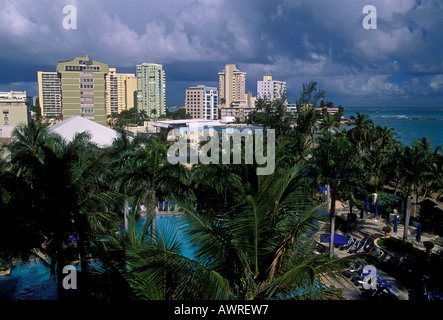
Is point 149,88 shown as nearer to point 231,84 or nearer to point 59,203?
point 231,84

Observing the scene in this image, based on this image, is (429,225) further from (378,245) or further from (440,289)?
(440,289)

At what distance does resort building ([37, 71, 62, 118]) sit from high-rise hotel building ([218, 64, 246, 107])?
70.3 meters

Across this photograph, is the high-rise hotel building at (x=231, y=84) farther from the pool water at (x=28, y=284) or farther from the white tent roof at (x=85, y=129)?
the pool water at (x=28, y=284)

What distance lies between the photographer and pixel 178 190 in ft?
36.0

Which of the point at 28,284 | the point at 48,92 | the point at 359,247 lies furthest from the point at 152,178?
the point at 48,92

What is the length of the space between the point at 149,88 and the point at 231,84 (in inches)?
1955

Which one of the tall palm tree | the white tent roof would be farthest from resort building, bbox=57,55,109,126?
the tall palm tree

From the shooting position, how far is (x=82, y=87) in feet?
234

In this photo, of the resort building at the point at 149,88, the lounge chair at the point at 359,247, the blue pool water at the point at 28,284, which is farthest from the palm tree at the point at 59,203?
the resort building at the point at 149,88

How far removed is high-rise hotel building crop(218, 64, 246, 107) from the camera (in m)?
160

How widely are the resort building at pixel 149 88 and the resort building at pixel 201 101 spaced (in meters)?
10.3

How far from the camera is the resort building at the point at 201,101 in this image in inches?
4761

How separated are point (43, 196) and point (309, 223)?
4981 millimetres
